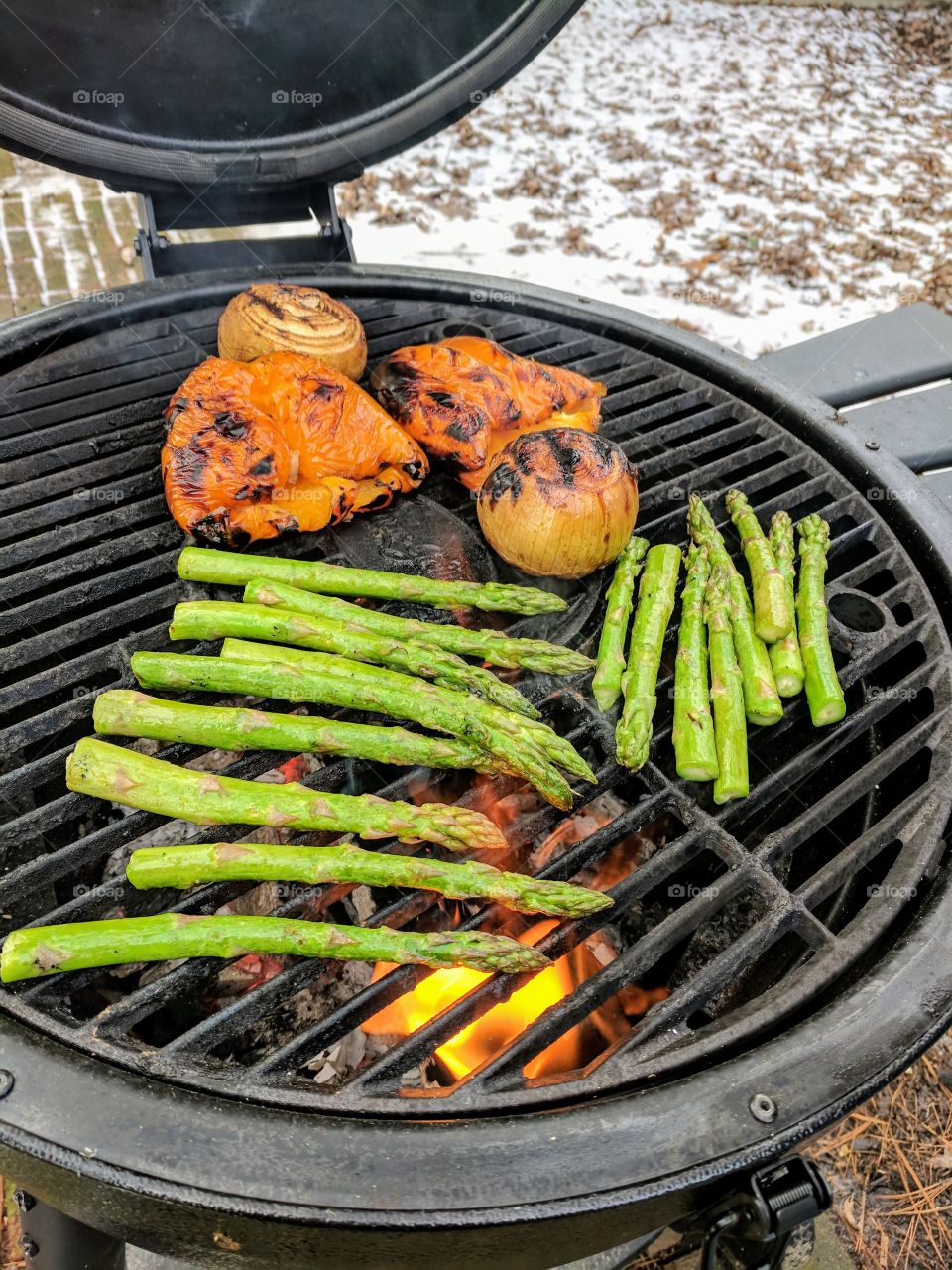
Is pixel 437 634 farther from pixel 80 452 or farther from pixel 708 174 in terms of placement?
pixel 708 174

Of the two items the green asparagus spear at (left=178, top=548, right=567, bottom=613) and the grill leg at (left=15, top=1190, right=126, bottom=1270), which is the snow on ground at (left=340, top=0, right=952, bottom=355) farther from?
the grill leg at (left=15, top=1190, right=126, bottom=1270)

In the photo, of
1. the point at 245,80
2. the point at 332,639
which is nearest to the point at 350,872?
the point at 332,639

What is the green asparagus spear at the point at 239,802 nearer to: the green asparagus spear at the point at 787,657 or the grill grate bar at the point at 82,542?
the grill grate bar at the point at 82,542

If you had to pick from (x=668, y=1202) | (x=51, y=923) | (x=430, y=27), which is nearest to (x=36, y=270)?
(x=430, y=27)

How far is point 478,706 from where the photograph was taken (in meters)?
2.49

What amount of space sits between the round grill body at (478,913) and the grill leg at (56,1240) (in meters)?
0.47

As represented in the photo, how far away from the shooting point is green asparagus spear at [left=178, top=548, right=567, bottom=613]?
273 centimetres

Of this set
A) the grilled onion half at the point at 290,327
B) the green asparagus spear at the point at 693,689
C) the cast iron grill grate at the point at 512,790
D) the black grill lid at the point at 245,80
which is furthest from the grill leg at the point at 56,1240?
the black grill lid at the point at 245,80

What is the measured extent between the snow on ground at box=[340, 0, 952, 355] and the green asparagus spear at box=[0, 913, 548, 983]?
253 inches

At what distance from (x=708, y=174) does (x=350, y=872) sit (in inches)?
389

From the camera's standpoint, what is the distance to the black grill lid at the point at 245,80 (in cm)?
312

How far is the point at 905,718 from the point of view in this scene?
9.11ft

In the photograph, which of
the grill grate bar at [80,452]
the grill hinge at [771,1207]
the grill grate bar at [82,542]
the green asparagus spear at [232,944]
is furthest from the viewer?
the grill grate bar at [80,452]

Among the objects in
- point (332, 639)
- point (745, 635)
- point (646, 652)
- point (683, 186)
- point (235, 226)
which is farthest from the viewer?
point (683, 186)
